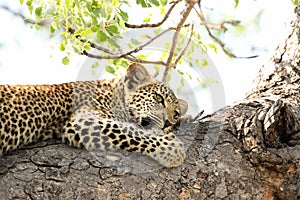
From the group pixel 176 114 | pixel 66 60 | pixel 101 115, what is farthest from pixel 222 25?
pixel 101 115

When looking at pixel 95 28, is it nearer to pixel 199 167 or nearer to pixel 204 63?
pixel 199 167

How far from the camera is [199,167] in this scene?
4.59 metres

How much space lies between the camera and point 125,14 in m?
5.46

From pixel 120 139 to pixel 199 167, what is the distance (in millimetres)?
857

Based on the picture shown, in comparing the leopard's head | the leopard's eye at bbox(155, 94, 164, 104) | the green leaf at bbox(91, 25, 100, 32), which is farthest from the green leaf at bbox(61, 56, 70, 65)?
the leopard's eye at bbox(155, 94, 164, 104)

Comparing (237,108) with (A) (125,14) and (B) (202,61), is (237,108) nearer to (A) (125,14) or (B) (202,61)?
(A) (125,14)

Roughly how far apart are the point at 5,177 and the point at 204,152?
1.69 metres

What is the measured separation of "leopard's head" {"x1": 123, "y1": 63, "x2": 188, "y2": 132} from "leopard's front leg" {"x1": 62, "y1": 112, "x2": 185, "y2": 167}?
1.69ft

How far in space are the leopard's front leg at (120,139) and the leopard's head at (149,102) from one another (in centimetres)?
52

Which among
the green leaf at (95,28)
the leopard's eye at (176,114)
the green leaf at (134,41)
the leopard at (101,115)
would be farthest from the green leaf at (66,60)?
the green leaf at (134,41)

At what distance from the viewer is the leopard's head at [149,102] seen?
240 inches

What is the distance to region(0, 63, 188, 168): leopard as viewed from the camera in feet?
16.2

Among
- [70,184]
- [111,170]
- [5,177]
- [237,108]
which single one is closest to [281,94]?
[237,108]

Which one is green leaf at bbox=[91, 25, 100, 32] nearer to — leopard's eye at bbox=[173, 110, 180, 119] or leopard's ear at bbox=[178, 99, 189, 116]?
leopard's eye at bbox=[173, 110, 180, 119]
